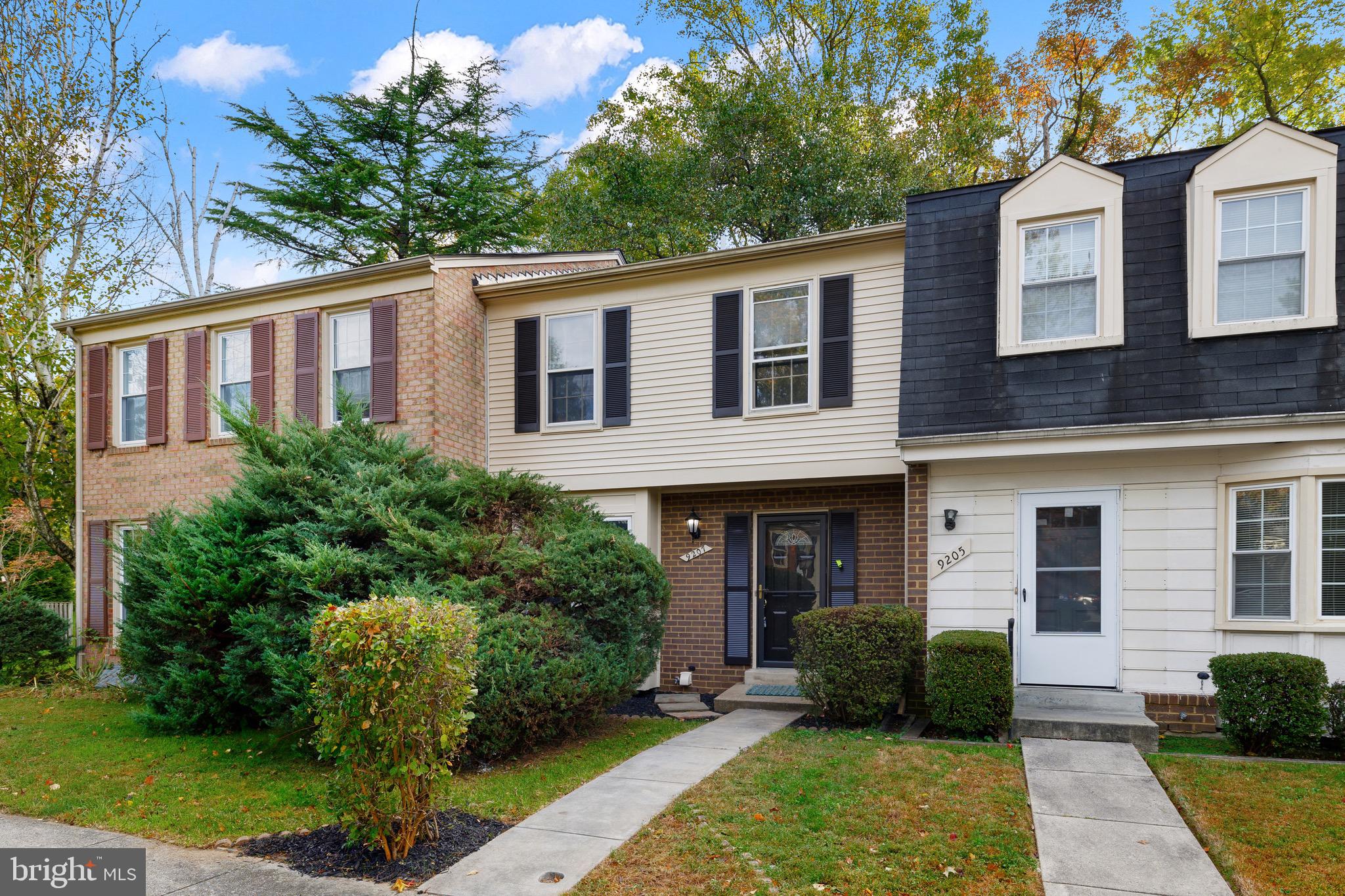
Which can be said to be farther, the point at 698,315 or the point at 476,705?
the point at 698,315

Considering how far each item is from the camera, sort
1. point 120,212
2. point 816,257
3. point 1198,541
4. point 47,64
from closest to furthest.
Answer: point 1198,541, point 816,257, point 47,64, point 120,212

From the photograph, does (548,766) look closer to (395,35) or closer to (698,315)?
(698,315)

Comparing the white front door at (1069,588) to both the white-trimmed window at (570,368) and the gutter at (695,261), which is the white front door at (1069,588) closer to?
the gutter at (695,261)

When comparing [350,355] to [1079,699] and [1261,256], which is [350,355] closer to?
[1079,699]

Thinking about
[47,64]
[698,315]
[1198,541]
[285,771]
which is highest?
[47,64]

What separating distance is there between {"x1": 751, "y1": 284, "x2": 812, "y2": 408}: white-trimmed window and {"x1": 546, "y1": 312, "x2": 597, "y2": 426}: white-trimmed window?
2.20 metres

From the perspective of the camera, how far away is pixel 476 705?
673 centimetres

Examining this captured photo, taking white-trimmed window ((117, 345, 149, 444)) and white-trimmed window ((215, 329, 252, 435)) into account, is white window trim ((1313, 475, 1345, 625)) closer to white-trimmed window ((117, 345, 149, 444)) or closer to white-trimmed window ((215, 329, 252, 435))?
white-trimmed window ((215, 329, 252, 435))

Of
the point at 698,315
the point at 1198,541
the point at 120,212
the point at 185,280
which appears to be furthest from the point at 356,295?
the point at 185,280

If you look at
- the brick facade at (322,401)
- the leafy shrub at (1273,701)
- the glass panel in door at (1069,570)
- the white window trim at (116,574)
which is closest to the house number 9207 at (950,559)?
the glass panel in door at (1069,570)

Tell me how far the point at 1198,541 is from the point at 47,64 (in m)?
19.0

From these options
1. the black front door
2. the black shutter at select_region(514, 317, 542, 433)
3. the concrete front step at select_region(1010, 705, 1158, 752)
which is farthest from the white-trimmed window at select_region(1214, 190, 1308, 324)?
the black shutter at select_region(514, 317, 542, 433)

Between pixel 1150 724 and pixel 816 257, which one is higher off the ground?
pixel 816 257

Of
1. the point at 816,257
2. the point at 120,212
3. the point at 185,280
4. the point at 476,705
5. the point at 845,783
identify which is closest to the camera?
the point at 845,783
